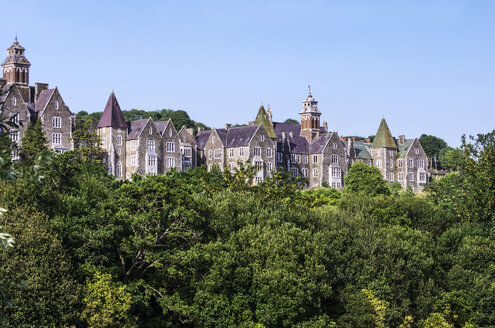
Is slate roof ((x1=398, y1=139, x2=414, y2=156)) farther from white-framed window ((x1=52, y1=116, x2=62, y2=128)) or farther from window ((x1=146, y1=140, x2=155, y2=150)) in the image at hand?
white-framed window ((x1=52, y1=116, x2=62, y2=128))

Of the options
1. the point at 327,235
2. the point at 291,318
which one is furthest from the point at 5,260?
the point at 327,235

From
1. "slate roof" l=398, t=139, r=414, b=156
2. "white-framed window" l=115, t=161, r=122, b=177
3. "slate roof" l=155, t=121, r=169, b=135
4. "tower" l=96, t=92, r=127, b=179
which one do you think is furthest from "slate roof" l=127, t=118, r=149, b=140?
"slate roof" l=398, t=139, r=414, b=156

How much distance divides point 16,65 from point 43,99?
23.0 ft

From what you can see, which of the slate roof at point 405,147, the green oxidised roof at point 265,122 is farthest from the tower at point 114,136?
the slate roof at point 405,147

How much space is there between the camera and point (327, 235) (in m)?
46.1

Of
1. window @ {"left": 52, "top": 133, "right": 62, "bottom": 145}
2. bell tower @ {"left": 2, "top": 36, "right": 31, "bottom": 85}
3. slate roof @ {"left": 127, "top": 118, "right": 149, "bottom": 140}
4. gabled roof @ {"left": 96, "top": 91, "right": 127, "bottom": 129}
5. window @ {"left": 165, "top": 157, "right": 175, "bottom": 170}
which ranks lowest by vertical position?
window @ {"left": 165, "top": 157, "right": 175, "bottom": 170}

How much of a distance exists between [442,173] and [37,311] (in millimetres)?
129333

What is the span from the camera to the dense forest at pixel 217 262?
32938mm

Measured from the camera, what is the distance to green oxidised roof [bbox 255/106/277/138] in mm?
108450

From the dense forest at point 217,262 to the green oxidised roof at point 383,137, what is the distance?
7016 cm

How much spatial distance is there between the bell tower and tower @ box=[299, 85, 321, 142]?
47.6 m

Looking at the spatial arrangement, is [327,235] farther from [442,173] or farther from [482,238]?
[442,173]

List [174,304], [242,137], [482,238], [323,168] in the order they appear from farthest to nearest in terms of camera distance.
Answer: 1. [323,168]
2. [242,137]
3. [482,238]
4. [174,304]

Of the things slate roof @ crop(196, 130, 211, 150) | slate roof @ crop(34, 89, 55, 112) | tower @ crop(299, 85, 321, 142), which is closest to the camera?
slate roof @ crop(34, 89, 55, 112)
